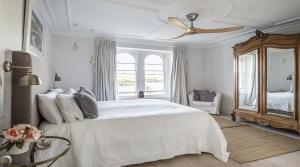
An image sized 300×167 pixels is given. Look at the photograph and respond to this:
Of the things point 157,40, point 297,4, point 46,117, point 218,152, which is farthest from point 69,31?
point 297,4

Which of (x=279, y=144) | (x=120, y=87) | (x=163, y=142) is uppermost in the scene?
(x=120, y=87)

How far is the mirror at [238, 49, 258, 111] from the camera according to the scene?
422 cm

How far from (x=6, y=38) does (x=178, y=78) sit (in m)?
4.92

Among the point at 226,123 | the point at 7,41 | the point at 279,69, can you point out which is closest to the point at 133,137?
the point at 7,41

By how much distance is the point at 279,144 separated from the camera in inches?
124

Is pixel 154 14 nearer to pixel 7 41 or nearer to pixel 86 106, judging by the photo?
pixel 86 106

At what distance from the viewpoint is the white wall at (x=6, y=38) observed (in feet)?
4.50

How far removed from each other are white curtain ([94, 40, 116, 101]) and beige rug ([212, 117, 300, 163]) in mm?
3020

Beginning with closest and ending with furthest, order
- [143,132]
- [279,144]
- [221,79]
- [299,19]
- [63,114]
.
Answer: [63,114] → [143,132] → [279,144] → [299,19] → [221,79]

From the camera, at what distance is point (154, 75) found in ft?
19.5

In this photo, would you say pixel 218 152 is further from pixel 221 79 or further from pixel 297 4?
pixel 221 79

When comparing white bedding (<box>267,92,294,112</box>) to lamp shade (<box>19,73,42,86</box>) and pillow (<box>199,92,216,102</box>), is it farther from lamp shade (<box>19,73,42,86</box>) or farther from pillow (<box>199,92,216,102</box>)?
lamp shade (<box>19,73,42,86</box>)

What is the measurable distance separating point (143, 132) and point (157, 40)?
12.0ft

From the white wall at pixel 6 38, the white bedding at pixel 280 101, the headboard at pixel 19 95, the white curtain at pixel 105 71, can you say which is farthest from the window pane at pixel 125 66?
the headboard at pixel 19 95
